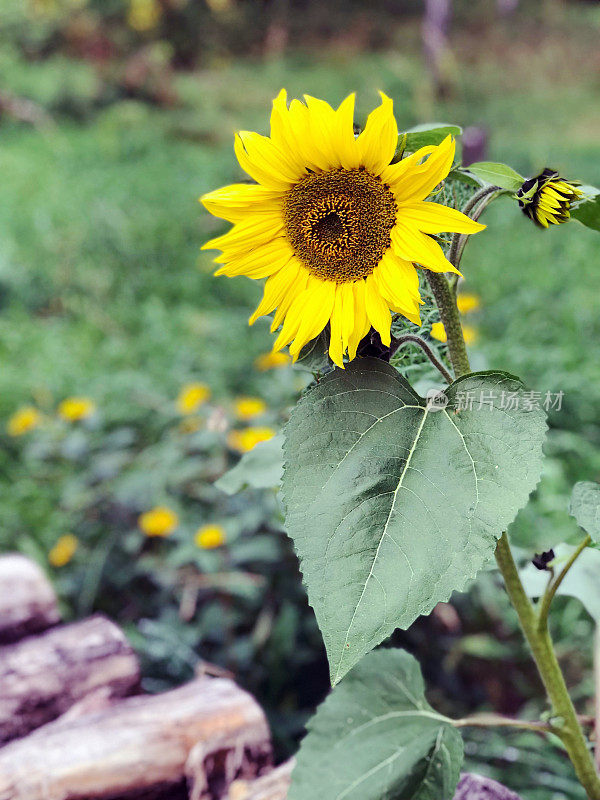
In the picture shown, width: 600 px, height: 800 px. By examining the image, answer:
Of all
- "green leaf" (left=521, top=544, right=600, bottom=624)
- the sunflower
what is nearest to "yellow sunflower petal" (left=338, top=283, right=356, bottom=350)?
the sunflower

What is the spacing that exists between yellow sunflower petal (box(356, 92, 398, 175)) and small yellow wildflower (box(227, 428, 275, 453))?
866 mm

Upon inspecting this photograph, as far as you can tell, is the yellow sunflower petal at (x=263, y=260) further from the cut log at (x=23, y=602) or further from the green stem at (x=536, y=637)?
the cut log at (x=23, y=602)

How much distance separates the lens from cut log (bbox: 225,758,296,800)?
900mm

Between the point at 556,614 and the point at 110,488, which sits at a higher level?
the point at 110,488

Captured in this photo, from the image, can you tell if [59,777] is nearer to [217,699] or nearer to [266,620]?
[217,699]

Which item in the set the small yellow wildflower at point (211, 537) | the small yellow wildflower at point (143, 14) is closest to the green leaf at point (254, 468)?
the small yellow wildflower at point (211, 537)

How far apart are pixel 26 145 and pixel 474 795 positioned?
14.0 feet

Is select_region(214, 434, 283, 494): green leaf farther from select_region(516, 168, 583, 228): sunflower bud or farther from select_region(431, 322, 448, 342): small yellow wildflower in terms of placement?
select_region(516, 168, 583, 228): sunflower bud

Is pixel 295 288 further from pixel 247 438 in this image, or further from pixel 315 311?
pixel 247 438

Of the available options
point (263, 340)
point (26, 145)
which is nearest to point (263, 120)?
point (26, 145)

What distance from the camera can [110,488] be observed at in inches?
62.0

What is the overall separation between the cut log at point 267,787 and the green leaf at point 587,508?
0.51 metres

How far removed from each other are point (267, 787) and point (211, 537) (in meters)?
0.46

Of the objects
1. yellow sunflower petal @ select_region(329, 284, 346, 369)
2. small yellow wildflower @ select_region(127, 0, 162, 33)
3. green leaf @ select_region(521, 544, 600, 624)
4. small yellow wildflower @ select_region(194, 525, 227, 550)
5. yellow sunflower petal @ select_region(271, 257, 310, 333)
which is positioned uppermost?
small yellow wildflower @ select_region(127, 0, 162, 33)
